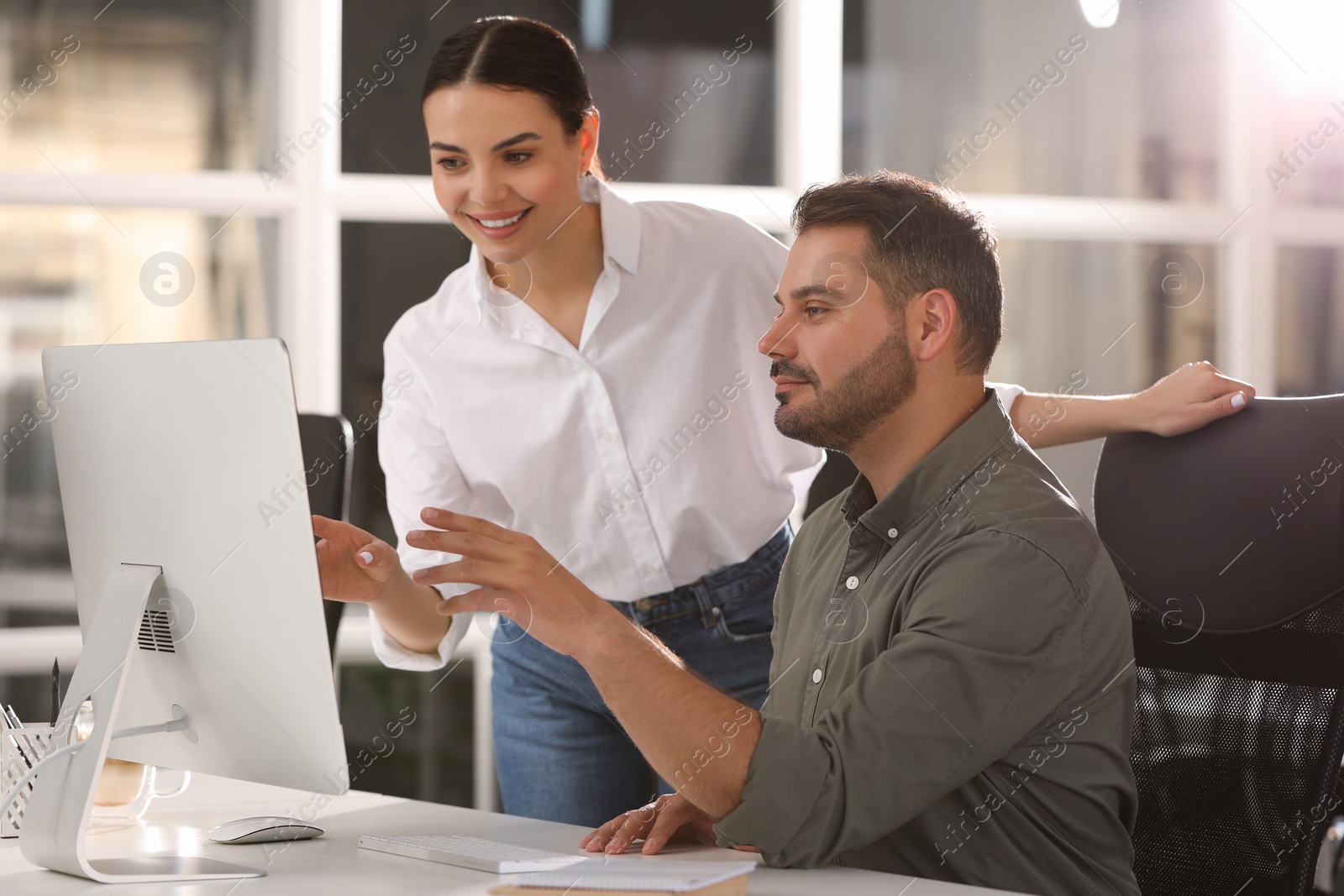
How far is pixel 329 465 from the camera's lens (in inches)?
81.7

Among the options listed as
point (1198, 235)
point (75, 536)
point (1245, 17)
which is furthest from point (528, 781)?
point (1245, 17)

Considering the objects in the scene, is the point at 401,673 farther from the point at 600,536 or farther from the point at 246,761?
the point at 246,761

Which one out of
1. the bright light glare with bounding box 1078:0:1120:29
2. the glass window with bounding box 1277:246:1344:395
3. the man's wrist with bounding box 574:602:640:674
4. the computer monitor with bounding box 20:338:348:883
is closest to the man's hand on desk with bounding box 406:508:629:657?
the man's wrist with bounding box 574:602:640:674

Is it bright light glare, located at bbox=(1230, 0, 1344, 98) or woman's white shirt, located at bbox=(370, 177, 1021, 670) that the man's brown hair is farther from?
bright light glare, located at bbox=(1230, 0, 1344, 98)

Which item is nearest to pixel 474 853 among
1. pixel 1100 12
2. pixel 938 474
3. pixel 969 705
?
pixel 969 705

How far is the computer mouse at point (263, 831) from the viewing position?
1.32 meters

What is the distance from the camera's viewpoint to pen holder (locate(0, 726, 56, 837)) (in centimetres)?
139

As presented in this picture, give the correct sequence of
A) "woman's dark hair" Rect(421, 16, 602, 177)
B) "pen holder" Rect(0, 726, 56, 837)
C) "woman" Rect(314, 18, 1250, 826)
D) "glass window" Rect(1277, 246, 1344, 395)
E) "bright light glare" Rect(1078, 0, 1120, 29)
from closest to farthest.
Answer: "pen holder" Rect(0, 726, 56, 837) → "woman's dark hair" Rect(421, 16, 602, 177) → "woman" Rect(314, 18, 1250, 826) → "bright light glare" Rect(1078, 0, 1120, 29) → "glass window" Rect(1277, 246, 1344, 395)

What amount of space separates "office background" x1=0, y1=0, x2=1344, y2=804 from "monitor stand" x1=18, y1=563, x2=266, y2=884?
7.05ft

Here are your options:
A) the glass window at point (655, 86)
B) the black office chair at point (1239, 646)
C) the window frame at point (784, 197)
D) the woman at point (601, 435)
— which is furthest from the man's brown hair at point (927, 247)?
the glass window at point (655, 86)

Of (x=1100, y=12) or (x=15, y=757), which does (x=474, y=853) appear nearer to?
(x=15, y=757)

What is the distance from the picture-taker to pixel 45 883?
118cm

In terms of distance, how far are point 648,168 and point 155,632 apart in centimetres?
267

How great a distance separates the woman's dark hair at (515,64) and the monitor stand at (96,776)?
2.82 ft
